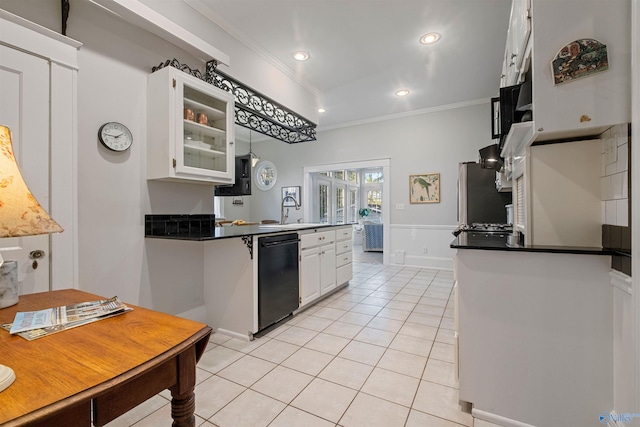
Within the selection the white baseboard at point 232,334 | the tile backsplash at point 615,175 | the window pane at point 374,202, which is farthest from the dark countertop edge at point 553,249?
the window pane at point 374,202

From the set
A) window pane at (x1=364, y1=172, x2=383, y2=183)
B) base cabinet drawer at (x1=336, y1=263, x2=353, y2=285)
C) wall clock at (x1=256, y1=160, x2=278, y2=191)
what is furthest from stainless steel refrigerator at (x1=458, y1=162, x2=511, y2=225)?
window pane at (x1=364, y1=172, x2=383, y2=183)

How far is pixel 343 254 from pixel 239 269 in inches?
68.2

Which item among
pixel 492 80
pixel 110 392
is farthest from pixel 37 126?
pixel 492 80

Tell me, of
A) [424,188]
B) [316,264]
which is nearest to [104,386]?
[316,264]

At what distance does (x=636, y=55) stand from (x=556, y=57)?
292mm

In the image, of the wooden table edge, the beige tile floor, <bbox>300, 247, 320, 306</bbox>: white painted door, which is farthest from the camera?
<bbox>300, 247, 320, 306</bbox>: white painted door

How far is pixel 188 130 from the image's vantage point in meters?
2.32

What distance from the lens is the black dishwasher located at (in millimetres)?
2402

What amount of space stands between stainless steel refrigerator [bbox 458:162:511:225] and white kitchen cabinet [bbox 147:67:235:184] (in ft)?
10.2

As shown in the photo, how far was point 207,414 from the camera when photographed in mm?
1494

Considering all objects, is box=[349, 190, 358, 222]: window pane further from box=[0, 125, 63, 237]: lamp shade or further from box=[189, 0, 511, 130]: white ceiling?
box=[0, 125, 63, 237]: lamp shade

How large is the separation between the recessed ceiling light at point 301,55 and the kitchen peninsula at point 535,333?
287cm

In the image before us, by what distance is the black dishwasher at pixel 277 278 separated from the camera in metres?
2.40

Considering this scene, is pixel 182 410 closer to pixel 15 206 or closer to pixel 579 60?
pixel 15 206
